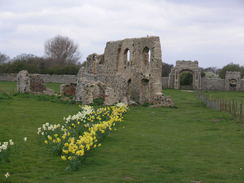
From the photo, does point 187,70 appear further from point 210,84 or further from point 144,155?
point 144,155

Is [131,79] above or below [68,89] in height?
above

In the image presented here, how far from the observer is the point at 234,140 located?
1578cm

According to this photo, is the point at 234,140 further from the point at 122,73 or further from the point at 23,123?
the point at 122,73

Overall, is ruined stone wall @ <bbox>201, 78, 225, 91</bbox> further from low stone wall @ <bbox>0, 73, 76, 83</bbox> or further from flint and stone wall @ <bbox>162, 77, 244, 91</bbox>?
low stone wall @ <bbox>0, 73, 76, 83</bbox>

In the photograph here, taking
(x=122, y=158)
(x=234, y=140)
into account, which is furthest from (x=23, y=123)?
(x=234, y=140)

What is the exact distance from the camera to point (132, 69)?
33.4m

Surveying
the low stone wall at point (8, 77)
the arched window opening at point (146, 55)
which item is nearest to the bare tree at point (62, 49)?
the low stone wall at point (8, 77)

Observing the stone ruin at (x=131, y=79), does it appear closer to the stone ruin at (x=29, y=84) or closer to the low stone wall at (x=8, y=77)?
the stone ruin at (x=29, y=84)

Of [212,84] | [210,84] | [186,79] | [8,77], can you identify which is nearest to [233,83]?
[212,84]

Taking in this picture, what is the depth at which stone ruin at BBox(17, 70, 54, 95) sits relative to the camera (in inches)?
1401

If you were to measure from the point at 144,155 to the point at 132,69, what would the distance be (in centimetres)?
2107

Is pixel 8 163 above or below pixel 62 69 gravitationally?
below

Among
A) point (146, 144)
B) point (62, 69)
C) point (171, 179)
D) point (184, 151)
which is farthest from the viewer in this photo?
point (62, 69)

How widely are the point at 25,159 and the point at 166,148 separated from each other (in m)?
4.53
